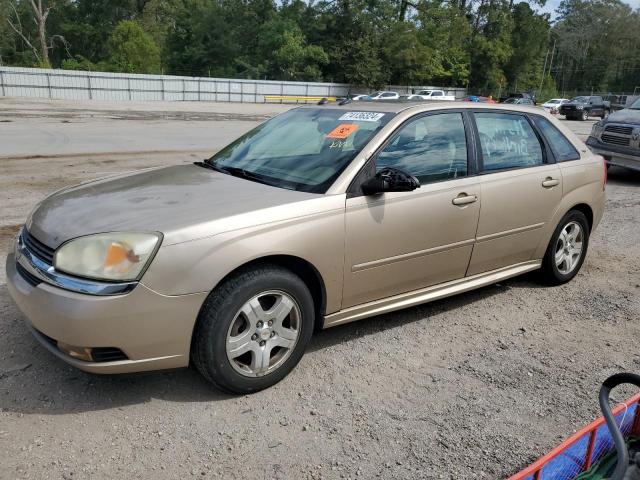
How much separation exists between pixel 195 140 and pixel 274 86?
1408 inches

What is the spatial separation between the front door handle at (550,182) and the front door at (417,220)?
86 cm

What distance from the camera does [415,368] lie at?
11.6 feet

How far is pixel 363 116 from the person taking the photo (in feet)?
13.0

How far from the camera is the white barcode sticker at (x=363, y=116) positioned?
→ 3869 millimetres

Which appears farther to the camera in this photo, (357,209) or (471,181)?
(471,181)

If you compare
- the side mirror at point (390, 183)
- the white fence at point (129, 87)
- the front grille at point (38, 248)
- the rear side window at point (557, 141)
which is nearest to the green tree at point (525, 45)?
the white fence at point (129, 87)

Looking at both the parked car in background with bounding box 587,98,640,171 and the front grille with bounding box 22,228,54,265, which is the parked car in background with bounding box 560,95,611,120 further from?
the front grille with bounding box 22,228,54,265

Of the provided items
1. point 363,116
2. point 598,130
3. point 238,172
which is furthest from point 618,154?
point 238,172

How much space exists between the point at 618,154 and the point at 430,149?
8.35 m

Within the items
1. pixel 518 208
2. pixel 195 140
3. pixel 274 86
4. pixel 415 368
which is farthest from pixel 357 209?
pixel 274 86

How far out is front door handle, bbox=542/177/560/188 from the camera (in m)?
4.58

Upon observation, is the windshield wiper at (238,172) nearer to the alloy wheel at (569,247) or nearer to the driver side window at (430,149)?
the driver side window at (430,149)

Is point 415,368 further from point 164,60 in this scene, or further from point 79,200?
point 164,60

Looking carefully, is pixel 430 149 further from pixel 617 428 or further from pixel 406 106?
pixel 617 428
